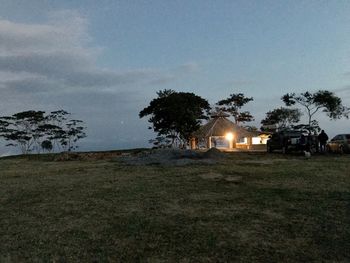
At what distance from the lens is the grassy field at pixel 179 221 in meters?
5.42

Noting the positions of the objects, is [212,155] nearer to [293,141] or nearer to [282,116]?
[293,141]

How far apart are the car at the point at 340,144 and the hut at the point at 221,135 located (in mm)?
18289

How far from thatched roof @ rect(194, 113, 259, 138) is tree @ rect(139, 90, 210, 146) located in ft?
12.6

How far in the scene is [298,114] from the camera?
6944 cm

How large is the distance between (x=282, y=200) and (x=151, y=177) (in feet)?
20.4

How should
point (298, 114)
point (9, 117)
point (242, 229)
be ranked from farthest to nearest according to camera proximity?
point (298, 114), point (9, 117), point (242, 229)

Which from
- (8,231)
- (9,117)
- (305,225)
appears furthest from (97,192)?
(9,117)

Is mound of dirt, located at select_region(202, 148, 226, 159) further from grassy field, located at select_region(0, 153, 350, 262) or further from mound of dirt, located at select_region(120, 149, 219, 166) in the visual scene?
grassy field, located at select_region(0, 153, 350, 262)

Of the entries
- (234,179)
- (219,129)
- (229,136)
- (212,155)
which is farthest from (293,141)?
(229,136)

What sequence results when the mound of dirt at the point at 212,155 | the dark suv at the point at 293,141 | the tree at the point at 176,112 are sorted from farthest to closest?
the tree at the point at 176,112 → the dark suv at the point at 293,141 → the mound of dirt at the point at 212,155

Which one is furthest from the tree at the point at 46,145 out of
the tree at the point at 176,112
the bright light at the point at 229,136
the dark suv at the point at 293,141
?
the dark suv at the point at 293,141

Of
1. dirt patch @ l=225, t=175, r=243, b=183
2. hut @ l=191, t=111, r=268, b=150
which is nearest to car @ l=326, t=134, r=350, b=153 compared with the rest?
dirt patch @ l=225, t=175, r=243, b=183

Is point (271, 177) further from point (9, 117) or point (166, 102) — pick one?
point (9, 117)

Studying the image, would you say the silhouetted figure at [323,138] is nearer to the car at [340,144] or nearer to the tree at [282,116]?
the car at [340,144]
